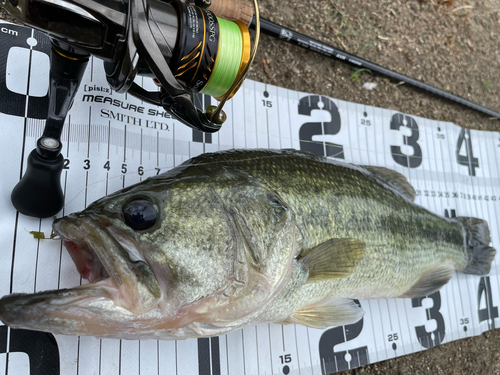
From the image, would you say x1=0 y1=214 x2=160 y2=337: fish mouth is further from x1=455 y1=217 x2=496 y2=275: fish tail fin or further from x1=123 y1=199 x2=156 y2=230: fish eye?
x1=455 y1=217 x2=496 y2=275: fish tail fin

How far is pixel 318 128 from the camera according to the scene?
8.63 feet

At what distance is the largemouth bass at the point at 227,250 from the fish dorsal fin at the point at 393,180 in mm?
209

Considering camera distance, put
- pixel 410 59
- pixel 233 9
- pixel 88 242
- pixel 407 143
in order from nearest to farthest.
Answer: pixel 88 242 < pixel 233 9 < pixel 407 143 < pixel 410 59

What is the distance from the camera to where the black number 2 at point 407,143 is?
9.64 ft

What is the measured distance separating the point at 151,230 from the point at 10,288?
2.86ft

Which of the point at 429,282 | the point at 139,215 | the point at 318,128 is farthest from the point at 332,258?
the point at 318,128

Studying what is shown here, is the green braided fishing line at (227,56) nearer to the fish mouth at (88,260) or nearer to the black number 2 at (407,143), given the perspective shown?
the fish mouth at (88,260)

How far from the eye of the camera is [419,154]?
306 cm

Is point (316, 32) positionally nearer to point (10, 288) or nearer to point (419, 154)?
point (419, 154)

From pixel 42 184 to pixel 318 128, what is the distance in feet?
6.11

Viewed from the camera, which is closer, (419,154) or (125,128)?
(125,128)

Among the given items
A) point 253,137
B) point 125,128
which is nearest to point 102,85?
point 125,128

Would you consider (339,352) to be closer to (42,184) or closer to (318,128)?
(318,128)

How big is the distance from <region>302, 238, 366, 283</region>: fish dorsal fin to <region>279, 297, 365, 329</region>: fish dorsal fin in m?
0.30
